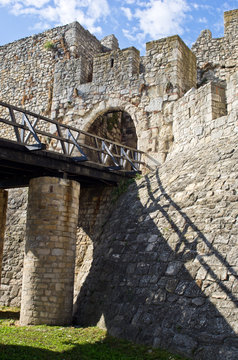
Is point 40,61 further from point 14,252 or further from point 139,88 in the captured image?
point 14,252

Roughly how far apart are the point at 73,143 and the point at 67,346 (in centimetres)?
466

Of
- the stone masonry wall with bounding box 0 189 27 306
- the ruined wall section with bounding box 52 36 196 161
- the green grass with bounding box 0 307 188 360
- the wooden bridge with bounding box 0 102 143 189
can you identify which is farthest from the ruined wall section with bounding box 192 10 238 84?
the green grass with bounding box 0 307 188 360

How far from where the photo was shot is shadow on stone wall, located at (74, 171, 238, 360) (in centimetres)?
516

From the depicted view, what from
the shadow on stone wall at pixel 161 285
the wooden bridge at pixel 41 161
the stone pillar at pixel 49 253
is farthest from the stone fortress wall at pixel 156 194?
the wooden bridge at pixel 41 161

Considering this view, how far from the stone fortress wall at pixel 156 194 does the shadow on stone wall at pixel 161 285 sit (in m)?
0.02

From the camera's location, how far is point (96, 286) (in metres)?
7.89

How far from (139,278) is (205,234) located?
1393 millimetres

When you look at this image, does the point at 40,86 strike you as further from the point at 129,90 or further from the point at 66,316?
the point at 66,316

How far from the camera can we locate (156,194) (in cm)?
880

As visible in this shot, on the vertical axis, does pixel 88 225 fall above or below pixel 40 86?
below

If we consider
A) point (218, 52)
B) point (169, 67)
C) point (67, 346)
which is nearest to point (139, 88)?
point (169, 67)

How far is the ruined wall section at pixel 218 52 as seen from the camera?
1363cm

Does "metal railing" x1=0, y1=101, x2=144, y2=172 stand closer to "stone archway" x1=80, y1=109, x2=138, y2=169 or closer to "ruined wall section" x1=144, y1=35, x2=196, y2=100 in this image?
"stone archway" x1=80, y1=109, x2=138, y2=169

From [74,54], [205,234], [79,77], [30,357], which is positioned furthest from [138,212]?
[74,54]
